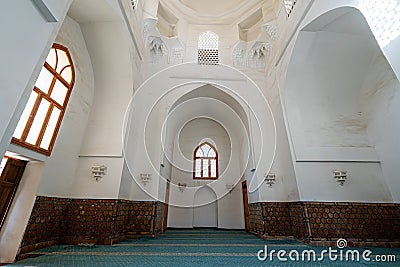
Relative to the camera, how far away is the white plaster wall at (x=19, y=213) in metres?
3.22

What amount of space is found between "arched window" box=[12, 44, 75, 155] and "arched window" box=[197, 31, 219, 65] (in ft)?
15.6

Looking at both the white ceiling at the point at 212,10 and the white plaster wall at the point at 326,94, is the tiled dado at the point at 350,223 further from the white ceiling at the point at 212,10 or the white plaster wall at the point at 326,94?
the white ceiling at the point at 212,10

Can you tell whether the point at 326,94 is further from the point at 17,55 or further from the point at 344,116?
the point at 17,55

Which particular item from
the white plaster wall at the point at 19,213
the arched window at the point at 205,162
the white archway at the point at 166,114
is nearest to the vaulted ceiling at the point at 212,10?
the white archway at the point at 166,114

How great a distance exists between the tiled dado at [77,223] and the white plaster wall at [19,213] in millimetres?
95

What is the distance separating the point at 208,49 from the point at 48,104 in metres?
6.16

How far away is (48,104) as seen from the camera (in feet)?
12.6

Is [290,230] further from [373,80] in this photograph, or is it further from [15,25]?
[15,25]

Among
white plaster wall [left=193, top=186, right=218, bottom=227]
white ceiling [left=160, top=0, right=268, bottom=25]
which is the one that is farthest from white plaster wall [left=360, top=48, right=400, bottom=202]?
white plaster wall [left=193, top=186, right=218, bottom=227]

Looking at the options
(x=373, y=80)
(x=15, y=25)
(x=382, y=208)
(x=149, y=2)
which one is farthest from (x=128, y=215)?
(x=373, y=80)

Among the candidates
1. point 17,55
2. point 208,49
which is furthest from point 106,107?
point 208,49

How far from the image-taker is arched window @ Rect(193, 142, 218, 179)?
9406mm

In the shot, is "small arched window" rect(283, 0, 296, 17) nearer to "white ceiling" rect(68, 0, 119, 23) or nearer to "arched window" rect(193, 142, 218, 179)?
"white ceiling" rect(68, 0, 119, 23)

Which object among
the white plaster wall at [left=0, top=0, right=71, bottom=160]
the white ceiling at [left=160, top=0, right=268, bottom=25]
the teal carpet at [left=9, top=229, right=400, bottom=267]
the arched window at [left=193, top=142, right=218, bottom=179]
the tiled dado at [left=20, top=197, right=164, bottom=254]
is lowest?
the teal carpet at [left=9, top=229, right=400, bottom=267]
